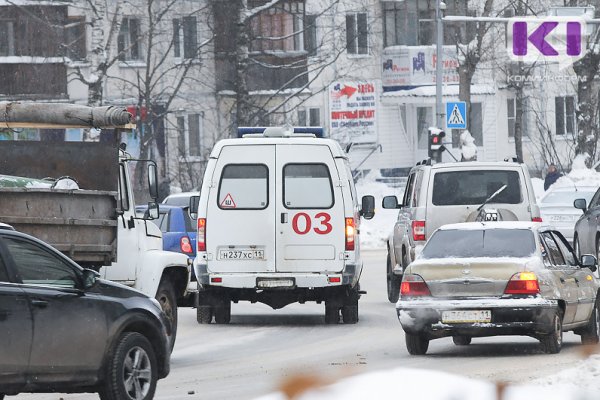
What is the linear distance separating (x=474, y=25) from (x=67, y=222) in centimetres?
5026

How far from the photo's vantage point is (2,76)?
54.6 metres

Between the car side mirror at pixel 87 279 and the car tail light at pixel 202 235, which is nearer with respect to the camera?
the car side mirror at pixel 87 279

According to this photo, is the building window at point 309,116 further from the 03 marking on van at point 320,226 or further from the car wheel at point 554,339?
the car wheel at point 554,339

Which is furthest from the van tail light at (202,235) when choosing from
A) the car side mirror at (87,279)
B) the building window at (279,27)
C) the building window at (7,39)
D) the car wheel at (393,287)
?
the building window at (279,27)

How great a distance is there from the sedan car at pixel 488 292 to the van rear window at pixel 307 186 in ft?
13.6

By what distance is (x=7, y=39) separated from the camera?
5566 cm

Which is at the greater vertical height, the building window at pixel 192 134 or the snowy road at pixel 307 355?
the building window at pixel 192 134

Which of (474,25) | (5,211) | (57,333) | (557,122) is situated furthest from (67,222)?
(557,122)

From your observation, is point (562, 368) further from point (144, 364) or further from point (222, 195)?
point (222, 195)

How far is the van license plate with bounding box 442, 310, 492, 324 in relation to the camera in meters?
16.2

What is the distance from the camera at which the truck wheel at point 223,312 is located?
2175 centimetres

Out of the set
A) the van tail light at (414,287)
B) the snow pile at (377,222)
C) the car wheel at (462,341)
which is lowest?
the snow pile at (377,222)

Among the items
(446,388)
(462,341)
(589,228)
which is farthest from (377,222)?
(446,388)

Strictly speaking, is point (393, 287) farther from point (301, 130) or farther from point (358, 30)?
point (358, 30)
